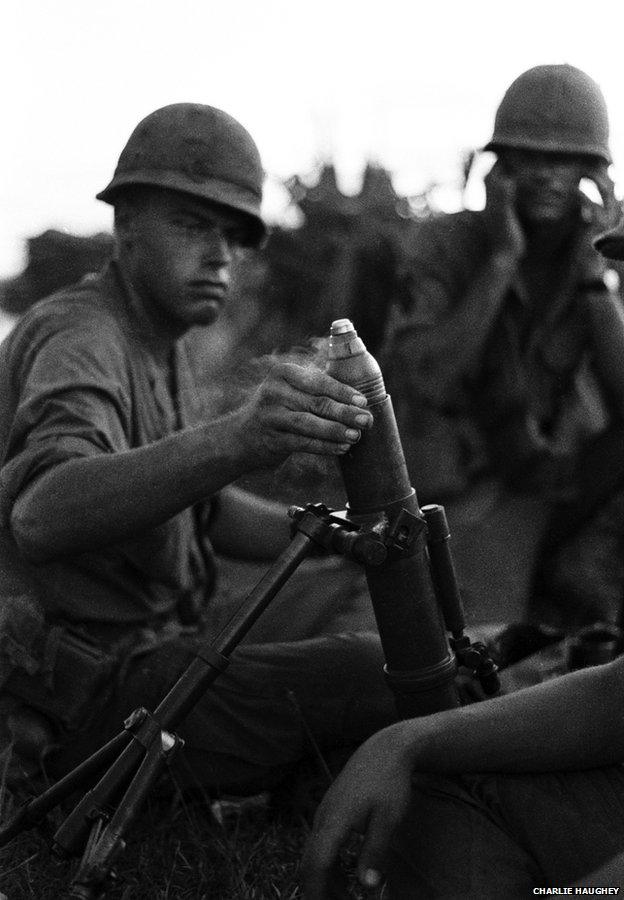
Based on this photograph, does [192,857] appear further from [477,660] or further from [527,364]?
[527,364]

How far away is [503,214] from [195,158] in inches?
150

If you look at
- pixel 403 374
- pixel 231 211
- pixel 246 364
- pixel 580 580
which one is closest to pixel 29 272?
pixel 246 364

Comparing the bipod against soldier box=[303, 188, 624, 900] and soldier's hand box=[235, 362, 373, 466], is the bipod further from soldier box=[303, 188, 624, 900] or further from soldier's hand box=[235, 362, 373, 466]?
soldier box=[303, 188, 624, 900]

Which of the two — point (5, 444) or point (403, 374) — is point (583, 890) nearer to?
point (5, 444)

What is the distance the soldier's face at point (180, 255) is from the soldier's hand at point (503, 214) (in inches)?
142

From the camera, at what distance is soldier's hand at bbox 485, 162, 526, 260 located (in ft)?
23.5

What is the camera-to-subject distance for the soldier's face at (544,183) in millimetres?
6934

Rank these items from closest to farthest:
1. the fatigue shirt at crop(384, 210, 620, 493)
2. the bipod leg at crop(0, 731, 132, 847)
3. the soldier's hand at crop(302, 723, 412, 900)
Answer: the soldier's hand at crop(302, 723, 412, 900) < the bipod leg at crop(0, 731, 132, 847) < the fatigue shirt at crop(384, 210, 620, 493)

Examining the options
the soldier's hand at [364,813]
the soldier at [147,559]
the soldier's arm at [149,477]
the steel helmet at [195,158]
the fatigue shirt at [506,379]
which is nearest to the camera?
the soldier's hand at [364,813]

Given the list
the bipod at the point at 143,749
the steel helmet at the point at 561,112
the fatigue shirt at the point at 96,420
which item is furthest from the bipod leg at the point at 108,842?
the steel helmet at the point at 561,112

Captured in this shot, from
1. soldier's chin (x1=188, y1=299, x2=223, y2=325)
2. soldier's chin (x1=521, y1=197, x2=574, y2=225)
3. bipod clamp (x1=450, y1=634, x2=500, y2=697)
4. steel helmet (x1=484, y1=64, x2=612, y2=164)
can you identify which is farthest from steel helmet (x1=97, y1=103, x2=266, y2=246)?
soldier's chin (x1=521, y1=197, x2=574, y2=225)

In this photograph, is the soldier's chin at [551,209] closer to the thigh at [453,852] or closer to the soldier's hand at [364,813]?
the thigh at [453,852]

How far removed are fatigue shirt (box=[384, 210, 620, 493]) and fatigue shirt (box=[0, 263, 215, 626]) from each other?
368cm

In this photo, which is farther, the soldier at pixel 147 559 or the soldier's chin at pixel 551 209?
the soldier's chin at pixel 551 209
